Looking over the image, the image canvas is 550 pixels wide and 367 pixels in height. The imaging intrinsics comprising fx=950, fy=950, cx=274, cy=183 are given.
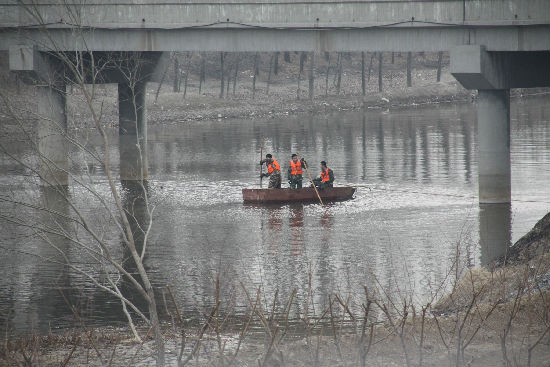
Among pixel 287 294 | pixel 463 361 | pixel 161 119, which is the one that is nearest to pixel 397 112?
pixel 161 119

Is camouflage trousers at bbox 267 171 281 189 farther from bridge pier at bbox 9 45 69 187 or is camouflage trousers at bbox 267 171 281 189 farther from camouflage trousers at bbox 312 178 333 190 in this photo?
bridge pier at bbox 9 45 69 187

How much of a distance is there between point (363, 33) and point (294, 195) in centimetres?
642

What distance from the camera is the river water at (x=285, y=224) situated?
21.1m

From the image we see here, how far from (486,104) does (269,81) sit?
61.9 m

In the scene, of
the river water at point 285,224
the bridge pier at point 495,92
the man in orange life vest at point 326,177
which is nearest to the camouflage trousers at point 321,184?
the man in orange life vest at point 326,177

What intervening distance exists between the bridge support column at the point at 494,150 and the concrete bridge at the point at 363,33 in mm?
35

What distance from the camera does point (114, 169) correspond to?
47562mm

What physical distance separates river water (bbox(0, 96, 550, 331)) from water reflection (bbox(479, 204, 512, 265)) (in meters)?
0.14

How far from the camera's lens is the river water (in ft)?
69.1

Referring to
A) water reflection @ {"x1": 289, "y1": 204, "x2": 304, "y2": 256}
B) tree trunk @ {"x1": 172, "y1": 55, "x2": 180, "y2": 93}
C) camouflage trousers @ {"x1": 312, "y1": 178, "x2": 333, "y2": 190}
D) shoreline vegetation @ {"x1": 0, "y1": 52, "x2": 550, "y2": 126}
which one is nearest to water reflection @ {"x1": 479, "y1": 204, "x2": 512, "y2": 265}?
water reflection @ {"x1": 289, "y1": 204, "x2": 304, "y2": 256}

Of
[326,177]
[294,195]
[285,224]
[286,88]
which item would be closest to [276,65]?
[286,88]

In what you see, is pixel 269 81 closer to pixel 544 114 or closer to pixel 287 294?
pixel 544 114

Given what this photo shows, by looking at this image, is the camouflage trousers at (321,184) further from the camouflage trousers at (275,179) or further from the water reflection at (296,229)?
the camouflage trousers at (275,179)

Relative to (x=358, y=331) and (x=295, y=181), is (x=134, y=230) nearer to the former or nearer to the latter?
(x=295, y=181)
